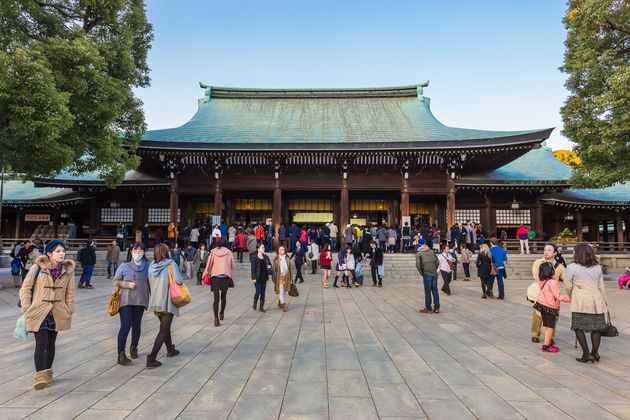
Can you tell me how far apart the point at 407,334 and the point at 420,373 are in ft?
6.31

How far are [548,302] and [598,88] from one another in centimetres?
1125

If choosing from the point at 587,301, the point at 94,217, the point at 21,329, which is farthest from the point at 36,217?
the point at 587,301

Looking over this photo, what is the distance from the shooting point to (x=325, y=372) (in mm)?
4457

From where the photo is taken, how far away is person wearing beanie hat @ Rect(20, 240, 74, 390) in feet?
13.1

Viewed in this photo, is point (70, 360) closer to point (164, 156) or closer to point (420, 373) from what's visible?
point (420, 373)

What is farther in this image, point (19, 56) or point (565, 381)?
point (19, 56)

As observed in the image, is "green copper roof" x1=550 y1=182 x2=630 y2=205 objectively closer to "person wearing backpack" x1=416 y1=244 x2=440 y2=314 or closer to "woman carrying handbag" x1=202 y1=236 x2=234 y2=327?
"person wearing backpack" x1=416 y1=244 x2=440 y2=314

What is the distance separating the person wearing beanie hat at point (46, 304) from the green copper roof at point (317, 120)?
1432 cm

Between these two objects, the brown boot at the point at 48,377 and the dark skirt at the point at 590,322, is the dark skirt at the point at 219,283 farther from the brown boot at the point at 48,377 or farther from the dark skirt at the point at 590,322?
the dark skirt at the point at 590,322

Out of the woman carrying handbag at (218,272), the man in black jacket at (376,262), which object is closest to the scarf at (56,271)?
the woman carrying handbag at (218,272)

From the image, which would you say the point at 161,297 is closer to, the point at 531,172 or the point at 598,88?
the point at 598,88

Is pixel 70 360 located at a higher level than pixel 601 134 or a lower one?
lower

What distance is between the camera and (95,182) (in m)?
19.4

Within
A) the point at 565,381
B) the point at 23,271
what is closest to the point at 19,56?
the point at 23,271
